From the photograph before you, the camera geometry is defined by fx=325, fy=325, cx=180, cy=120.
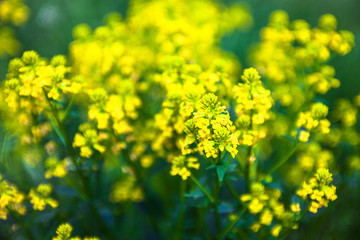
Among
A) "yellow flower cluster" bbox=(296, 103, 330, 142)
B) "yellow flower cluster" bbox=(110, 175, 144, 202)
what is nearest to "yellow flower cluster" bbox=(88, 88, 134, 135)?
"yellow flower cluster" bbox=(110, 175, 144, 202)

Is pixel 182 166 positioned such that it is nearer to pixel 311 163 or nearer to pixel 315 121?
pixel 315 121

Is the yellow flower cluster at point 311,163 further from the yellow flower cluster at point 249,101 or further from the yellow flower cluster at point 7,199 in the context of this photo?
the yellow flower cluster at point 7,199

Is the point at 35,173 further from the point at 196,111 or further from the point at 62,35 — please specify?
the point at 62,35

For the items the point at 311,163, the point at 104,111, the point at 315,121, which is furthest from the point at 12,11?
the point at 311,163

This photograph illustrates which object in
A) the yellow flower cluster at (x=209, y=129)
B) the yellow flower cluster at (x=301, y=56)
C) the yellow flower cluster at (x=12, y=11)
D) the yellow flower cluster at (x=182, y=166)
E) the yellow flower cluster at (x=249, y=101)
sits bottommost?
the yellow flower cluster at (x=182, y=166)

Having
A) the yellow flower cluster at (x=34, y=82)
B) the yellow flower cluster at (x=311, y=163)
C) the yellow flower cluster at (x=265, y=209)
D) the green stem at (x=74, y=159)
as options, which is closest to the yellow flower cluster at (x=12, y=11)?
the yellow flower cluster at (x=34, y=82)

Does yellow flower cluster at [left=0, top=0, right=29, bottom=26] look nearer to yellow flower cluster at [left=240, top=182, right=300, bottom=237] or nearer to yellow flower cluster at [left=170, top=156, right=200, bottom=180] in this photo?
yellow flower cluster at [left=170, top=156, right=200, bottom=180]

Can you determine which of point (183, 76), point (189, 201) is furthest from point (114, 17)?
point (189, 201)
